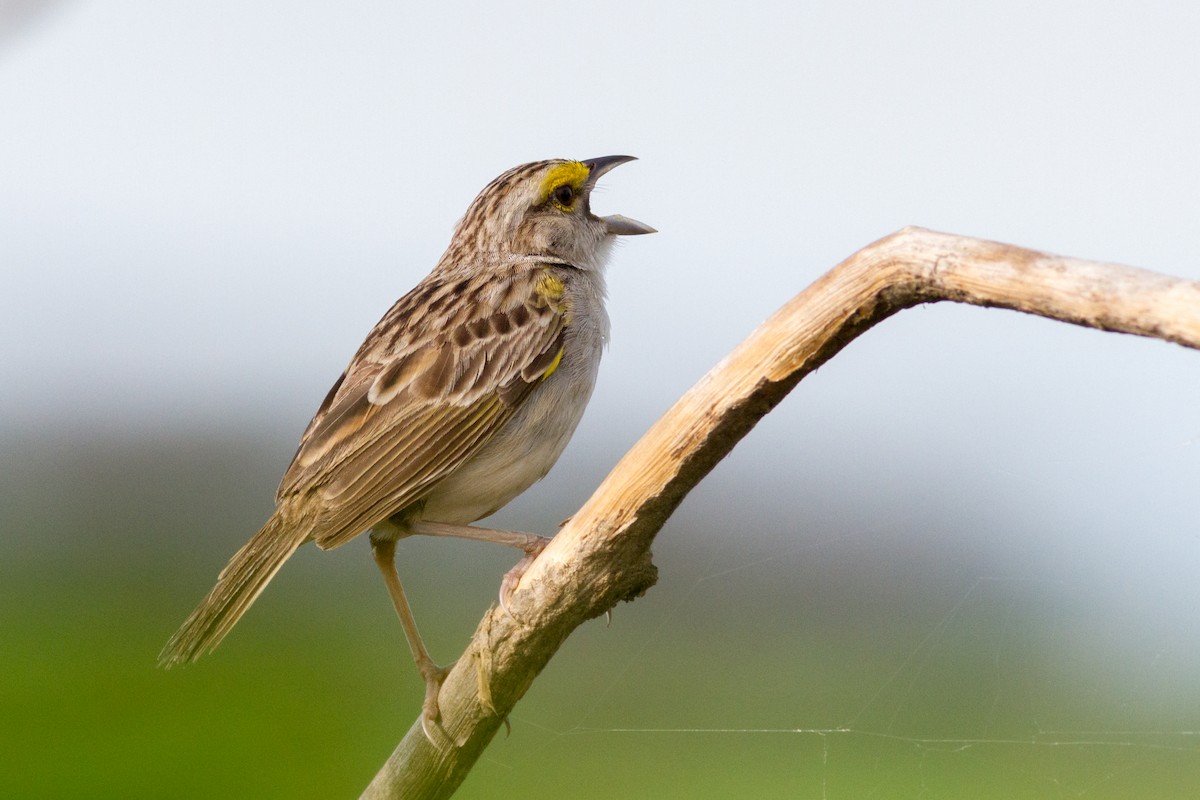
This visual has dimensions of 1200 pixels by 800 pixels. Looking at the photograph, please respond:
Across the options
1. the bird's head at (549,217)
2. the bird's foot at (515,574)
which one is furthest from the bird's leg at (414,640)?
the bird's head at (549,217)

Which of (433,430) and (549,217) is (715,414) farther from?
(549,217)

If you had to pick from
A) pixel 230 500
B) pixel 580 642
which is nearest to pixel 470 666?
pixel 580 642

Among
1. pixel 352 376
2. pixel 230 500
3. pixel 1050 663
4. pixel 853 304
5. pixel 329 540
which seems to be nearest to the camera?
pixel 853 304

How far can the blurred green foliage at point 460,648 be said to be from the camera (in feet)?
19.3

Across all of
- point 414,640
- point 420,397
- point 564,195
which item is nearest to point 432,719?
point 414,640

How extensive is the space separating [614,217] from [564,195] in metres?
0.25

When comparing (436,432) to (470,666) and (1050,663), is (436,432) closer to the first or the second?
(470,666)

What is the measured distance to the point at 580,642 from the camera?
37.2ft

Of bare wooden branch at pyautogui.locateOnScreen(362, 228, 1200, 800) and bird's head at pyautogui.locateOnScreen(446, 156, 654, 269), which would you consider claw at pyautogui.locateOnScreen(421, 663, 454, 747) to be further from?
bird's head at pyautogui.locateOnScreen(446, 156, 654, 269)

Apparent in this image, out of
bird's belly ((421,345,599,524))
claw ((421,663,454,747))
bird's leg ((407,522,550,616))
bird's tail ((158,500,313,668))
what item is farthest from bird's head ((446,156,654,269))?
claw ((421,663,454,747))

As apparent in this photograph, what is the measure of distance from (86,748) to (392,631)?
14.2 ft

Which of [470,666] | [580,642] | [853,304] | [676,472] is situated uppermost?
[853,304]

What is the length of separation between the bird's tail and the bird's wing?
13cm

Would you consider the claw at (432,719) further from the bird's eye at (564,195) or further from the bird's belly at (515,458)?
the bird's eye at (564,195)
